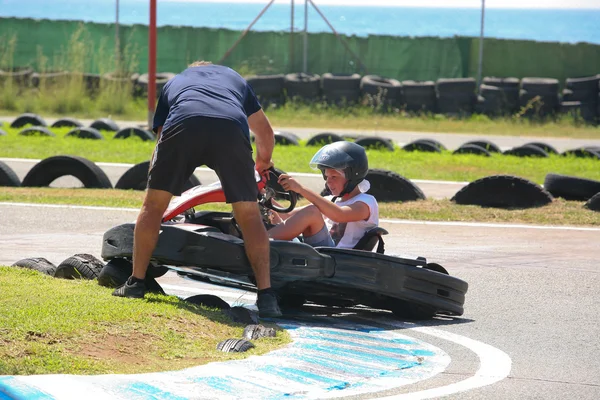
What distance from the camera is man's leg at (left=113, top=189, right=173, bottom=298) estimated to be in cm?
595

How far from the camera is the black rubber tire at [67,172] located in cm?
1176

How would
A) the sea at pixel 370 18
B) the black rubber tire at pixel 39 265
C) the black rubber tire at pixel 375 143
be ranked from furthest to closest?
the sea at pixel 370 18
the black rubber tire at pixel 375 143
the black rubber tire at pixel 39 265

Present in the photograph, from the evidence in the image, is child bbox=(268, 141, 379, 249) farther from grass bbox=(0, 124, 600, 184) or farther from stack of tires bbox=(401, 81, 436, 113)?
stack of tires bbox=(401, 81, 436, 113)

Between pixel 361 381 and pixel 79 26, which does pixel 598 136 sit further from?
pixel 361 381

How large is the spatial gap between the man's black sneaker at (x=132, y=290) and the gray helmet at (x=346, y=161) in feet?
4.13

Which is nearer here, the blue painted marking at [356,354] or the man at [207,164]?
the blue painted marking at [356,354]

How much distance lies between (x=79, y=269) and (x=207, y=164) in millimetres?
1305

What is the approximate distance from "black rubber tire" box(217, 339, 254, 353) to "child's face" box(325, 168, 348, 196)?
158cm

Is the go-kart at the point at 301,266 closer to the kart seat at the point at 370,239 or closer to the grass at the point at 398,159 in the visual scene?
the kart seat at the point at 370,239

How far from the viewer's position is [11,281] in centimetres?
619

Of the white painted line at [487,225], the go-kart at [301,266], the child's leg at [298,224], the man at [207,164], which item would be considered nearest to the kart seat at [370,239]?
the go-kart at [301,266]

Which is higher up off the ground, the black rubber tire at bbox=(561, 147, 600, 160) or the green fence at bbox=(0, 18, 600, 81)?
the green fence at bbox=(0, 18, 600, 81)

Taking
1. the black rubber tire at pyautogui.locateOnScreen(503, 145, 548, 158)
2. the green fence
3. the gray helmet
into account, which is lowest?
the black rubber tire at pyautogui.locateOnScreen(503, 145, 548, 158)

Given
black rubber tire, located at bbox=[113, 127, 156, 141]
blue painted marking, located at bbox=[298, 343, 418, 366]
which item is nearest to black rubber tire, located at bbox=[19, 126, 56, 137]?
black rubber tire, located at bbox=[113, 127, 156, 141]
